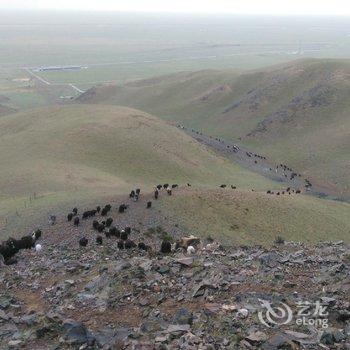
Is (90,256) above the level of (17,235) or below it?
above

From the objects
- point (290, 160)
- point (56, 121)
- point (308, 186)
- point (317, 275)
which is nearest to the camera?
point (317, 275)

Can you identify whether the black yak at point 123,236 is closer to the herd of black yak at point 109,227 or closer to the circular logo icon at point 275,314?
the herd of black yak at point 109,227

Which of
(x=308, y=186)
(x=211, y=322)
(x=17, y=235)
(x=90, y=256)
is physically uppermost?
(x=211, y=322)

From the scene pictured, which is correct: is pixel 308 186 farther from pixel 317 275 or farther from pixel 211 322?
pixel 211 322

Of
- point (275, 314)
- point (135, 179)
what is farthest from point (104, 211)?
point (135, 179)

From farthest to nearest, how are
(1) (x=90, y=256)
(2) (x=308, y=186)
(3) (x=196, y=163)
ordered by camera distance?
(3) (x=196, y=163) → (2) (x=308, y=186) → (1) (x=90, y=256)

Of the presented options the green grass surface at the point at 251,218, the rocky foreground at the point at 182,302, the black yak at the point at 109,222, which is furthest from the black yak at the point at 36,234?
the green grass surface at the point at 251,218

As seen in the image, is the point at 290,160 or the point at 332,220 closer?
the point at 332,220

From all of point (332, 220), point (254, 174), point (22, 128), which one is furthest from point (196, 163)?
point (22, 128)
